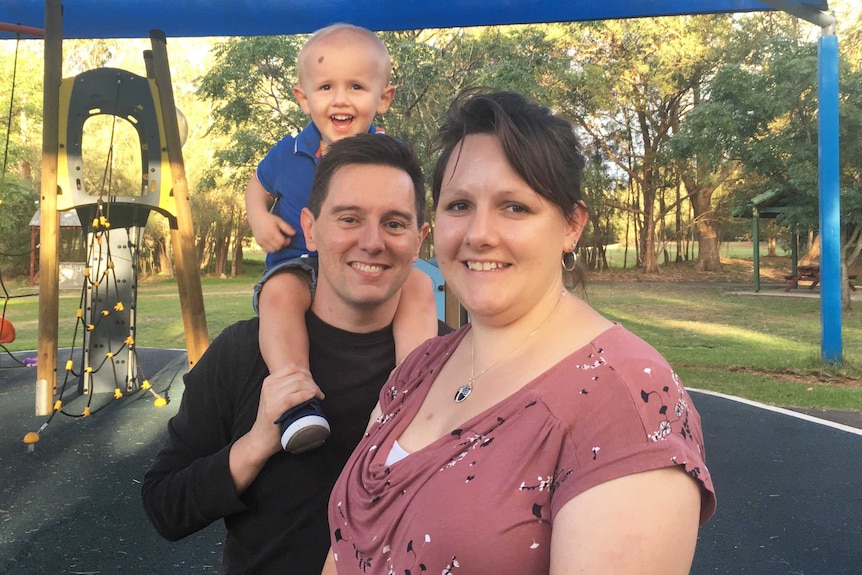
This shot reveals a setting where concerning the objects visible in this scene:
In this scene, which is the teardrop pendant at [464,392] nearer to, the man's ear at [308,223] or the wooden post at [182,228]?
the man's ear at [308,223]

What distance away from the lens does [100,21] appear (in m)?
5.23

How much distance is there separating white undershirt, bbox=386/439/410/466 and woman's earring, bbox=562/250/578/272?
0.38m

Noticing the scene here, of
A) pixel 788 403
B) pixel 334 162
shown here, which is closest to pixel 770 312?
pixel 788 403

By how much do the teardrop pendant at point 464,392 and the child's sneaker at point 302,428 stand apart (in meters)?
0.38

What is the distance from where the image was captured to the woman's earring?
Result: 113 cm

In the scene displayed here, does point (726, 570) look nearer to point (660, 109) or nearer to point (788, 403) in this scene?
point (788, 403)

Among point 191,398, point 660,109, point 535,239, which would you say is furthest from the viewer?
point 660,109

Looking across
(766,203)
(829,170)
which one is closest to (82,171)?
(829,170)

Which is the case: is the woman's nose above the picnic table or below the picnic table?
above

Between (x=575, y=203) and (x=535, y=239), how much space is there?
0.30 ft

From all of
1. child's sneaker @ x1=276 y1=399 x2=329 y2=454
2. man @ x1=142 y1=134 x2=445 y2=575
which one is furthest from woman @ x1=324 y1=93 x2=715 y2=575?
man @ x1=142 y1=134 x2=445 y2=575

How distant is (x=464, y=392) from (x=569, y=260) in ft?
0.88

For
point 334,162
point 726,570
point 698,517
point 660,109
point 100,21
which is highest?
point 660,109

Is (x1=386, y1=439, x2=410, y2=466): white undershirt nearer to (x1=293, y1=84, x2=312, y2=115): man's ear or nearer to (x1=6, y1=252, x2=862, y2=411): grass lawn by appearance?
(x1=6, y1=252, x2=862, y2=411): grass lawn
